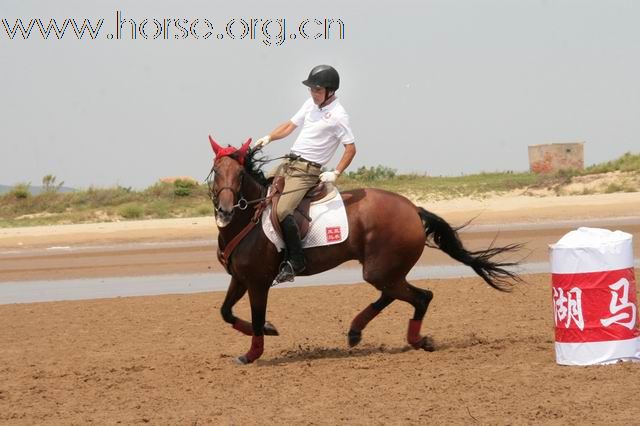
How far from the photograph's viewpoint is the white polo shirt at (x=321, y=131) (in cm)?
988

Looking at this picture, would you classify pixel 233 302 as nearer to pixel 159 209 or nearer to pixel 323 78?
pixel 323 78

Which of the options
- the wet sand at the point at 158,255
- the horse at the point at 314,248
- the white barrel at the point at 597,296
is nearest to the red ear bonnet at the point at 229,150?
the horse at the point at 314,248

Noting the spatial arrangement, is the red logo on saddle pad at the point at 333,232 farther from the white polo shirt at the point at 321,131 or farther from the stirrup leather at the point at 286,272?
the white polo shirt at the point at 321,131

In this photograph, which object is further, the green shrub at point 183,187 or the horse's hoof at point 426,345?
the green shrub at point 183,187

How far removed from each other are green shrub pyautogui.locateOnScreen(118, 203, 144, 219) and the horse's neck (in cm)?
2607

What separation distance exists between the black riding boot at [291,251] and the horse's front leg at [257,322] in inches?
8.5

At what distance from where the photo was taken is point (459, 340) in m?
10.5

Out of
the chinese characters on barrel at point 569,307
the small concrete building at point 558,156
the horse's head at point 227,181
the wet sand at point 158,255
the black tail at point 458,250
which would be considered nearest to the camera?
the chinese characters on barrel at point 569,307

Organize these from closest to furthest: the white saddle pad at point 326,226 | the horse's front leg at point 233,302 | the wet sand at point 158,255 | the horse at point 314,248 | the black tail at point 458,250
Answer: the horse at point 314,248 < the white saddle pad at point 326,226 < the horse's front leg at point 233,302 < the black tail at point 458,250 < the wet sand at point 158,255

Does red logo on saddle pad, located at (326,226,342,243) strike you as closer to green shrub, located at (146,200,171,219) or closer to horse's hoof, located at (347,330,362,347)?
horse's hoof, located at (347,330,362,347)

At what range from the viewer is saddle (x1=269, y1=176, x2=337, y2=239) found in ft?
32.2

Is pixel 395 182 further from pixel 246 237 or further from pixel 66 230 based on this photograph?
pixel 246 237

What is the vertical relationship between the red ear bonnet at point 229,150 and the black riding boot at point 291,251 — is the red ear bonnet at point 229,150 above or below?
above

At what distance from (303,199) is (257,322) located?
127 cm
